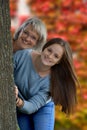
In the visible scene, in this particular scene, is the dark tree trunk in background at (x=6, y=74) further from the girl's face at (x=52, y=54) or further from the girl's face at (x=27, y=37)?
the girl's face at (x=27, y=37)

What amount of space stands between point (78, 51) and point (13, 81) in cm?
386

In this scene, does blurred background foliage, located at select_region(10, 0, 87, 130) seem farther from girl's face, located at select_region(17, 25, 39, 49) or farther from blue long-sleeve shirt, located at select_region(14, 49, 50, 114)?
blue long-sleeve shirt, located at select_region(14, 49, 50, 114)

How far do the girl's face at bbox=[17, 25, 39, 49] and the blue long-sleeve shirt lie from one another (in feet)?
0.84

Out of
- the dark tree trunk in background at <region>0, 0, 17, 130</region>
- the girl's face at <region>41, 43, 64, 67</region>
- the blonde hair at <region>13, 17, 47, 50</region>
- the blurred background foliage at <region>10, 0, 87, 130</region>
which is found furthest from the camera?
the blurred background foliage at <region>10, 0, 87, 130</region>

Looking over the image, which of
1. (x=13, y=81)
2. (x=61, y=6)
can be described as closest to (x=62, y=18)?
(x=61, y=6)

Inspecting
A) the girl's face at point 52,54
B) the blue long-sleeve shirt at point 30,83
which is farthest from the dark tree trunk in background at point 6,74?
the girl's face at point 52,54

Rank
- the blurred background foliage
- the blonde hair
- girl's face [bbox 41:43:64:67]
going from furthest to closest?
the blurred background foliage < the blonde hair < girl's face [bbox 41:43:64:67]

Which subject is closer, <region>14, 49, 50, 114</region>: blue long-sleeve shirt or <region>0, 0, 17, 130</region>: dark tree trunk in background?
<region>0, 0, 17, 130</region>: dark tree trunk in background

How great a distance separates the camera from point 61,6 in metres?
7.07

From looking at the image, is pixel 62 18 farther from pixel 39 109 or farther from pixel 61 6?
pixel 39 109

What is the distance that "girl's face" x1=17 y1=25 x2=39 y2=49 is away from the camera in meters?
3.60

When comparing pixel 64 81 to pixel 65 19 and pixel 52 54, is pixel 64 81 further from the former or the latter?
pixel 65 19

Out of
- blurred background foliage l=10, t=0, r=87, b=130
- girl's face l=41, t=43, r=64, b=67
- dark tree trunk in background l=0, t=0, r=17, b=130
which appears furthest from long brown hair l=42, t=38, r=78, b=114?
blurred background foliage l=10, t=0, r=87, b=130

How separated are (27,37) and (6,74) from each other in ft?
2.09
